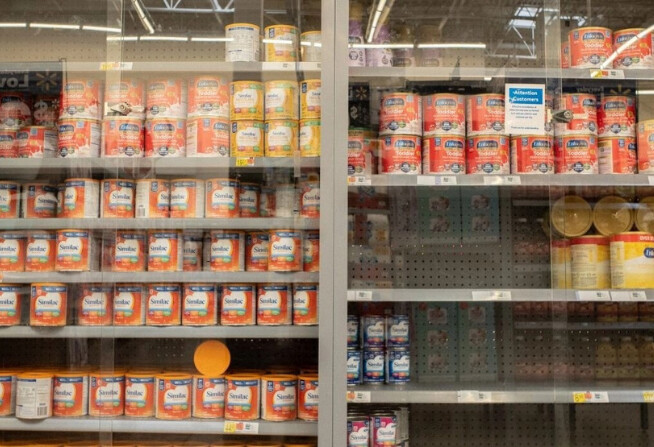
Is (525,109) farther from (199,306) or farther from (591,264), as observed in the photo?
(199,306)

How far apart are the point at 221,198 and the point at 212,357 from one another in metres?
0.63

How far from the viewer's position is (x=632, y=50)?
257 cm

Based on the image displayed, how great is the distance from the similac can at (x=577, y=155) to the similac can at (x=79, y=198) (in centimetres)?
187

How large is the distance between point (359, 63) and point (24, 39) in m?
1.52

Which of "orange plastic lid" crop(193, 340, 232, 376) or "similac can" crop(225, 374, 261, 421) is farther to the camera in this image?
"orange plastic lid" crop(193, 340, 232, 376)

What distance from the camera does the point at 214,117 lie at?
8.14 ft

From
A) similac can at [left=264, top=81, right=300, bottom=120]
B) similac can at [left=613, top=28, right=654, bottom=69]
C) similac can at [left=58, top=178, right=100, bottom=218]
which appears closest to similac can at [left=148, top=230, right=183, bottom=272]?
similac can at [left=58, top=178, right=100, bottom=218]

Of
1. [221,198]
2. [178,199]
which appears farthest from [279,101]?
[178,199]

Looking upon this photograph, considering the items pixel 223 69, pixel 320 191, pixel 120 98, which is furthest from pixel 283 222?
pixel 120 98

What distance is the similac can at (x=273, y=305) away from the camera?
2443 millimetres

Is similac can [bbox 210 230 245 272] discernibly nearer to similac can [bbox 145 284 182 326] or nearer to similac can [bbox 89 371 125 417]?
similac can [bbox 145 284 182 326]

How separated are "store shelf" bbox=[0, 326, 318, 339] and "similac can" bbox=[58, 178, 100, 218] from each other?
0.45 m

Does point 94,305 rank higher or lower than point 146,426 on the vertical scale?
higher

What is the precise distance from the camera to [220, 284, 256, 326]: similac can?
8.03ft
